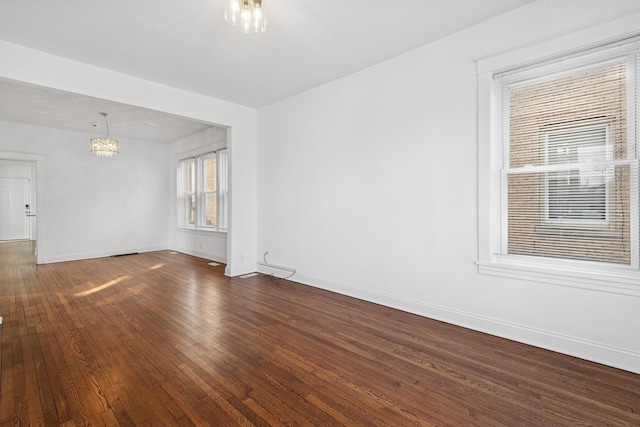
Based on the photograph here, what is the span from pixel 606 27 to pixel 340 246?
3.22 metres

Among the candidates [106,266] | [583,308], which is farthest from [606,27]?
[106,266]

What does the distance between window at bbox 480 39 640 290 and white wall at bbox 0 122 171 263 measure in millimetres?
7961

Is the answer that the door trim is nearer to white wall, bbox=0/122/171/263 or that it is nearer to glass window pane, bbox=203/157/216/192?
white wall, bbox=0/122/171/263

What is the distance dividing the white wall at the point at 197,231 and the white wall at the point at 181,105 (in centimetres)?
107

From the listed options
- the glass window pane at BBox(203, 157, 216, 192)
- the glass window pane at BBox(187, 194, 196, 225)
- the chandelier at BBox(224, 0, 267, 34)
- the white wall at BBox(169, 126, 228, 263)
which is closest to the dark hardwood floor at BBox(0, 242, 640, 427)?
the chandelier at BBox(224, 0, 267, 34)

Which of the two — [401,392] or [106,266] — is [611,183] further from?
[106,266]

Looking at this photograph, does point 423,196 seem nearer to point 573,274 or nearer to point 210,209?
point 573,274

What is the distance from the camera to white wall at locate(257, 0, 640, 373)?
7.66ft

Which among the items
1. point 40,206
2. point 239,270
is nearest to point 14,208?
point 40,206

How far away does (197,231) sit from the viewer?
23.0 ft

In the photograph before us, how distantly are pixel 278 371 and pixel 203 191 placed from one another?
18.8 ft

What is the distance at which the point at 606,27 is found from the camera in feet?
7.16

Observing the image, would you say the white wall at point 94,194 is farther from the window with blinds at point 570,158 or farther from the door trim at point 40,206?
the window with blinds at point 570,158

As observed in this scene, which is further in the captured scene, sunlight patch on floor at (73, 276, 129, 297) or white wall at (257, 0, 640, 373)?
sunlight patch on floor at (73, 276, 129, 297)
